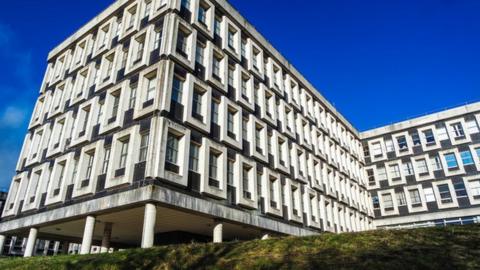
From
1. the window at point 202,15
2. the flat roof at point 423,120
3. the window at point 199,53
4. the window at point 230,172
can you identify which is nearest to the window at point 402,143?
the flat roof at point 423,120

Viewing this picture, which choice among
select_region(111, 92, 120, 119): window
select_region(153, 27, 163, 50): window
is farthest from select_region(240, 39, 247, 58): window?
A: select_region(111, 92, 120, 119): window

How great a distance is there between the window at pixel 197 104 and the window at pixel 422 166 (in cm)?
3324

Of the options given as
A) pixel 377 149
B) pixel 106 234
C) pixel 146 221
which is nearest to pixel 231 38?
pixel 146 221

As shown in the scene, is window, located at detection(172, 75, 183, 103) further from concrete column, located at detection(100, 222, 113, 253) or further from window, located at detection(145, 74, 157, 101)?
concrete column, located at detection(100, 222, 113, 253)

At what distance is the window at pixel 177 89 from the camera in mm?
19973

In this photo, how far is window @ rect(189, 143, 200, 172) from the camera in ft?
63.8

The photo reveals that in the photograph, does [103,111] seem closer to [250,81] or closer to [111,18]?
[111,18]

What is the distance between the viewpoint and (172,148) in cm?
1861

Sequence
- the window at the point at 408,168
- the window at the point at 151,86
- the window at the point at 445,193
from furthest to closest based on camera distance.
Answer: the window at the point at 408,168 → the window at the point at 445,193 → the window at the point at 151,86

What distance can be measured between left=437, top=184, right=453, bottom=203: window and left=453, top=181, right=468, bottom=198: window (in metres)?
0.79

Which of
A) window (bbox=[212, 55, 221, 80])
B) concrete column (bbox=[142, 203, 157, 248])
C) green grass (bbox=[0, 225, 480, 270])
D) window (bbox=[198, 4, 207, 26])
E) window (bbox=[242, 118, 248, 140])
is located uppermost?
window (bbox=[198, 4, 207, 26])

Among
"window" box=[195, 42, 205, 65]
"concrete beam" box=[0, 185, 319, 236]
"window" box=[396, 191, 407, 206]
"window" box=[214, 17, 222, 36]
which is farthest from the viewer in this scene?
"window" box=[396, 191, 407, 206]

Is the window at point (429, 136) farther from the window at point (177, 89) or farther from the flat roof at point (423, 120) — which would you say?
the window at point (177, 89)

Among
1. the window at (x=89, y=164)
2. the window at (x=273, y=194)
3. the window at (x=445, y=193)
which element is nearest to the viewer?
the window at (x=89, y=164)
